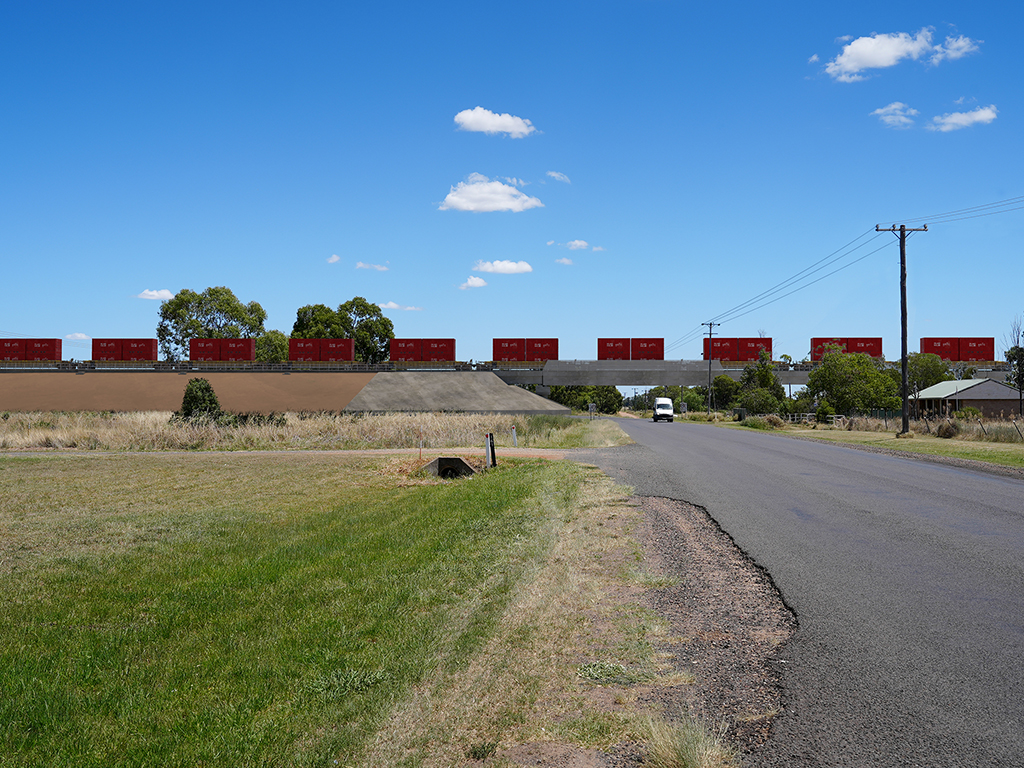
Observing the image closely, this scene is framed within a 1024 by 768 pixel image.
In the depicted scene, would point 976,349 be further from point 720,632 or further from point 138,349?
point 138,349

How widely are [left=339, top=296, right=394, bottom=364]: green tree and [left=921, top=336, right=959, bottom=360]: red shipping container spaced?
257 ft

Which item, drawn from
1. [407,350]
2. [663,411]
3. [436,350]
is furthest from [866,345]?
[407,350]

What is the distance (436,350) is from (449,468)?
219 ft

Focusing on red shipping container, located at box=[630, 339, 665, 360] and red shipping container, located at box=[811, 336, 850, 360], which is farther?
red shipping container, located at box=[630, 339, 665, 360]

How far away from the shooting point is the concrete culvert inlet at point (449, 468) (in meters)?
19.8

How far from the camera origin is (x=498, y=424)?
1444 inches

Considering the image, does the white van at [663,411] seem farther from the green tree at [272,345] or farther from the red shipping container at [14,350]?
the red shipping container at [14,350]

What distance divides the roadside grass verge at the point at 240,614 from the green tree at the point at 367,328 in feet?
306

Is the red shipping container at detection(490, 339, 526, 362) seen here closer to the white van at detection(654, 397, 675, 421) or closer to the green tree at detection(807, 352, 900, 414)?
the white van at detection(654, 397, 675, 421)

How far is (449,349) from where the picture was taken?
3410 inches

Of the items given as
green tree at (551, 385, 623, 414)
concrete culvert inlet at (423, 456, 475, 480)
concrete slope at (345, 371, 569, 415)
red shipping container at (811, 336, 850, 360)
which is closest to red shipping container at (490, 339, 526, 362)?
concrete slope at (345, 371, 569, 415)

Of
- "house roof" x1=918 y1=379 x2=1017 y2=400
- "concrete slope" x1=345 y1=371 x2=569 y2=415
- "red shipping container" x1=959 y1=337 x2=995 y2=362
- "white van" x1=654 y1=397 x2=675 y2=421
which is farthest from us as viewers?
"red shipping container" x1=959 y1=337 x2=995 y2=362

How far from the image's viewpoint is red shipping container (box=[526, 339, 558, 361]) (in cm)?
8838

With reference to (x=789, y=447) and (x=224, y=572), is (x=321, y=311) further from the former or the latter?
(x=224, y=572)
